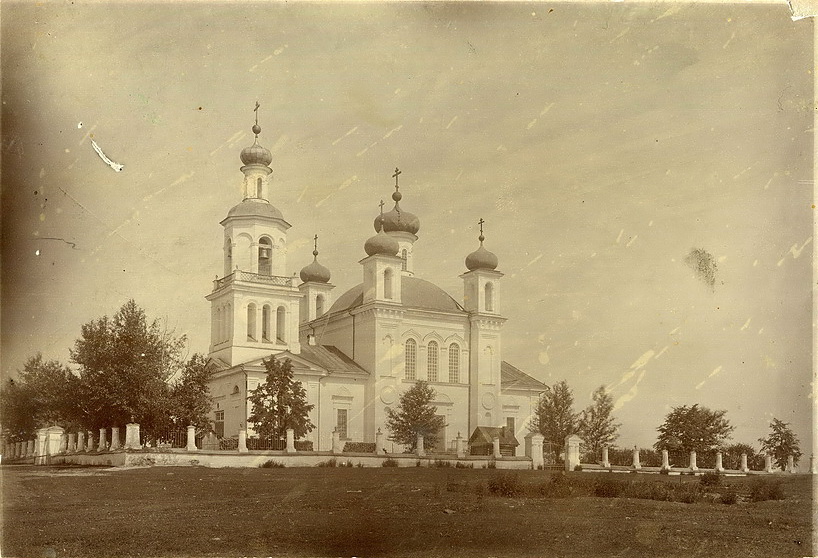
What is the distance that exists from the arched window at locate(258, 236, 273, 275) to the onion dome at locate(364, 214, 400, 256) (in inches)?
173

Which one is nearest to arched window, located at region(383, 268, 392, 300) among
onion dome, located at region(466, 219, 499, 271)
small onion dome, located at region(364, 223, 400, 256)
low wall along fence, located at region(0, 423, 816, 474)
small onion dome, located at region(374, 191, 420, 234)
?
small onion dome, located at region(364, 223, 400, 256)

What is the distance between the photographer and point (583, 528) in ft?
41.5

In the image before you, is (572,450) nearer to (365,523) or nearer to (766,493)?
(766,493)

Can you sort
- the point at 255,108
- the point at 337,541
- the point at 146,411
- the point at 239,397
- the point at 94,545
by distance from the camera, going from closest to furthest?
the point at 94,545, the point at 337,541, the point at 255,108, the point at 146,411, the point at 239,397

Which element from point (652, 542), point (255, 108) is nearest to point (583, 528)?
point (652, 542)

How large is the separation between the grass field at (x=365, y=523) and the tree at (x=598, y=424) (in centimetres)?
472

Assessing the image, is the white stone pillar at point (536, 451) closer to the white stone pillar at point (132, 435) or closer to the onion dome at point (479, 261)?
the onion dome at point (479, 261)

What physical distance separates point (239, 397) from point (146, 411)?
8.52 m

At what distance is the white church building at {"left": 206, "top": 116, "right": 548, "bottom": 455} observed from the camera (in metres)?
30.6

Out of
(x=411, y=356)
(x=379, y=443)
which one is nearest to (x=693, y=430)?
(x=379, y=443)

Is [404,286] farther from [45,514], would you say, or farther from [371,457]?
[45,514]

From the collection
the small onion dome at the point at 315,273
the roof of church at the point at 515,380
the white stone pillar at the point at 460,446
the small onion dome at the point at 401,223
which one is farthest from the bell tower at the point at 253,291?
the roof of church at the point at 515,380

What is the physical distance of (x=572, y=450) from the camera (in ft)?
84.4

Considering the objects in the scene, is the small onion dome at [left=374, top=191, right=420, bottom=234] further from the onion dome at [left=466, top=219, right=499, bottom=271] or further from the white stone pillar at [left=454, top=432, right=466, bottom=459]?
the white stone pillar at [left=454, top=432, right=466, bottom=459]
